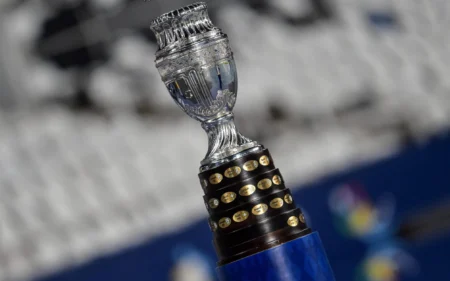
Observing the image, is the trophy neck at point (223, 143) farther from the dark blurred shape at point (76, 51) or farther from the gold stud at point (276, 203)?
the dark blurred shape at point (76, 51)

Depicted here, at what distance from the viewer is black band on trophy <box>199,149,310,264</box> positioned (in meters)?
0.76

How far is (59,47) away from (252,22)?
52cm

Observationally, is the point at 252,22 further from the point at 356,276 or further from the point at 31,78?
the point at 356,276

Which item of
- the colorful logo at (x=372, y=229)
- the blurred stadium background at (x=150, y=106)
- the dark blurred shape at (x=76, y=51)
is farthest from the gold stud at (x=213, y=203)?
the dark blurred shape at (x=76, y=51)

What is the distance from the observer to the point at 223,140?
79 centimetres

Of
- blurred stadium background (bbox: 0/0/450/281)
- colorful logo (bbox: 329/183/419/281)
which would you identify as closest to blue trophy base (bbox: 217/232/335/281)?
colorful logo (bbox: 329/183/419/281)

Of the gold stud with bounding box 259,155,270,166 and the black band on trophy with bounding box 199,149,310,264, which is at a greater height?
the gold stud with bounding box 259,155,270,166

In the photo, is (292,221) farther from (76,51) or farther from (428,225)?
(76,51)

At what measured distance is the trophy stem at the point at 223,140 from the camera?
0.78 metres

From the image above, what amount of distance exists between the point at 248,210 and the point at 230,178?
30mm

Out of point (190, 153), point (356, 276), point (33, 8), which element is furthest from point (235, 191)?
point (33, 8)

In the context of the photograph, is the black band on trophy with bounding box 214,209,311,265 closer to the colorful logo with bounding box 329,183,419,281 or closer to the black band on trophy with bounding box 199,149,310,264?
the black band on trophy with bounding box 199,149,310,264

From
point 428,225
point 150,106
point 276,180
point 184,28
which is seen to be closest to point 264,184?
point 276,180

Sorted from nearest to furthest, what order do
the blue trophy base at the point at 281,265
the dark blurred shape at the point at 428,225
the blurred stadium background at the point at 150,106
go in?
1. the blue trophy base at the point at 281,265
2. the dark blurred shape at the point at 428,225
3. the blurred stadium background at the point at 150,106
